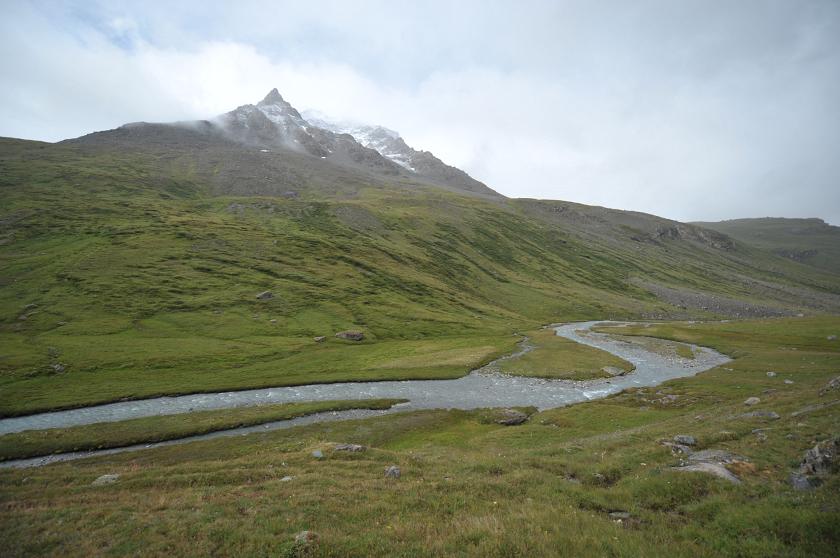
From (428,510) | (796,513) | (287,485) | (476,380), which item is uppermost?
(796,513)

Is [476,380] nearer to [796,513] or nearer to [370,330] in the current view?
[370,330]

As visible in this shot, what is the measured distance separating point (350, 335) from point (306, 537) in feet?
292

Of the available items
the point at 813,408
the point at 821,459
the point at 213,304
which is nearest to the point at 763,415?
the point at 813,408

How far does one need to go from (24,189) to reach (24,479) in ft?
737

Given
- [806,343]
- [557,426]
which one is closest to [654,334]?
[806,343]

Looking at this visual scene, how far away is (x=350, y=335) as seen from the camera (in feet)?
335

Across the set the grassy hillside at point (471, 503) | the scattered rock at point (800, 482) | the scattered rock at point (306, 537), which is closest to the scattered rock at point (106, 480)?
the grassy hillside at point (471, 503)

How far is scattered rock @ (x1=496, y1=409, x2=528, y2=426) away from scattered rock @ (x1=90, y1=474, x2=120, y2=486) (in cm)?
3763

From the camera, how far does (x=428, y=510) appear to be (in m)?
17.7

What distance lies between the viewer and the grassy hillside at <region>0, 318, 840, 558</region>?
13102mm

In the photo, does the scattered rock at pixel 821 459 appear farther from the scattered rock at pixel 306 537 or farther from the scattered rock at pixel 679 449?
the scattered rock at pixel 306 537

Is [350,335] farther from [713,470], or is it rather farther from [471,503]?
[713,470]

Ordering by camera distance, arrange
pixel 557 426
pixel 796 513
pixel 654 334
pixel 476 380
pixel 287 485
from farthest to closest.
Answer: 1. pixel 654 334
2. pixel 476 380
3. pixel 557 426
4. pixel 287 485
5. pixel 796 513

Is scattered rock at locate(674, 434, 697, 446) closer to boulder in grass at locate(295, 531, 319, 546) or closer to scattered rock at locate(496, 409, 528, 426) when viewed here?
boulder in grass at locate(295, 531, 319, 546)
